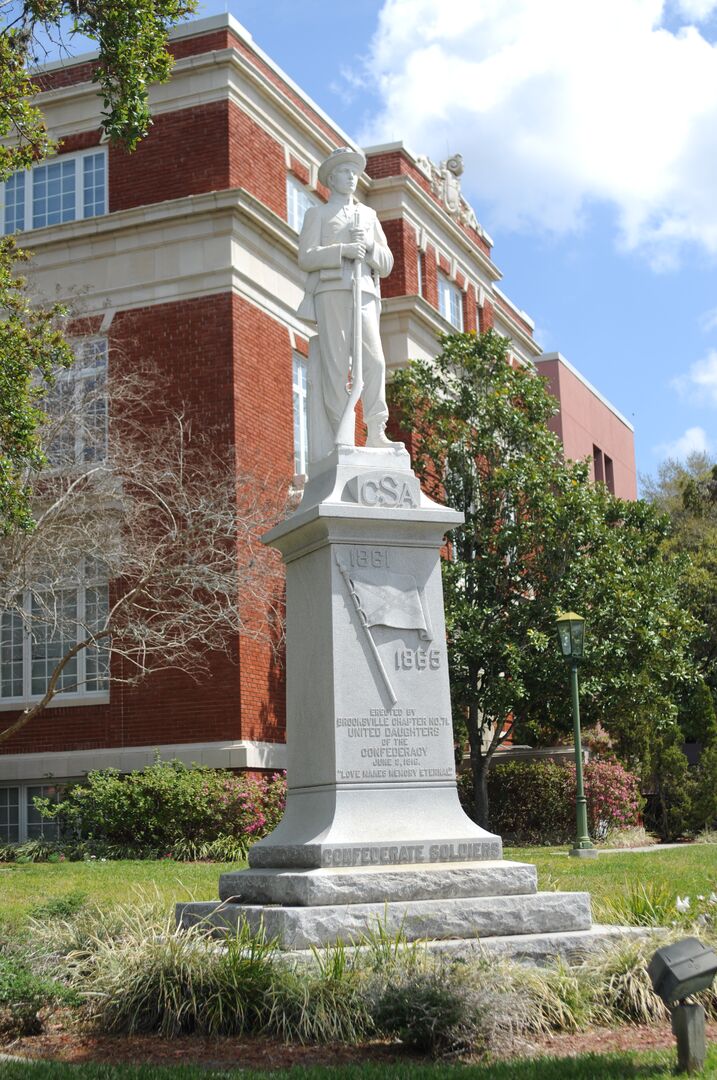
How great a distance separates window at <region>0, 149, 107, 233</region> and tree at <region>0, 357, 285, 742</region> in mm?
4556

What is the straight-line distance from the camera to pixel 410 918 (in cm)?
832

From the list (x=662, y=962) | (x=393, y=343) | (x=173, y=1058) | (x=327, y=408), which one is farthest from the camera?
(x=393, y=343)

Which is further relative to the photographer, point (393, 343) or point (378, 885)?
point (393, 343)

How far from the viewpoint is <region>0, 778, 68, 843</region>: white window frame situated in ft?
77.0

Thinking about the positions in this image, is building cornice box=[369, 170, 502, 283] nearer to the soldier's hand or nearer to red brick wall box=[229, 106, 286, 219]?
red brick wall box=[229, 106, 286, 219]

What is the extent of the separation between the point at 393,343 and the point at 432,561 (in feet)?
62.8

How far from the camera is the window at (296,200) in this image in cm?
2673

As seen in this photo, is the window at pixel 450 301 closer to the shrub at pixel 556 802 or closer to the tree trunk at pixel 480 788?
the shrub at pixel 556 802

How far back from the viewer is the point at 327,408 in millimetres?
10703

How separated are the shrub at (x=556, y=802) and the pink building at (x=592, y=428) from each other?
1516cm

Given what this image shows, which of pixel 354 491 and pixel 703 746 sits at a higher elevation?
pixel 354 491

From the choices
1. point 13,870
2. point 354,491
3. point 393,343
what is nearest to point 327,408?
point 354,491

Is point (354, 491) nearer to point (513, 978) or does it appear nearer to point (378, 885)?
point (378, 885)

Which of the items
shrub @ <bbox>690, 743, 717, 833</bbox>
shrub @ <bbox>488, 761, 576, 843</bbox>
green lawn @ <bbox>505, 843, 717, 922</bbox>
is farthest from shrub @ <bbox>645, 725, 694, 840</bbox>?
green lawn @ <bbox>505, 843, 717, 922</bbox>
